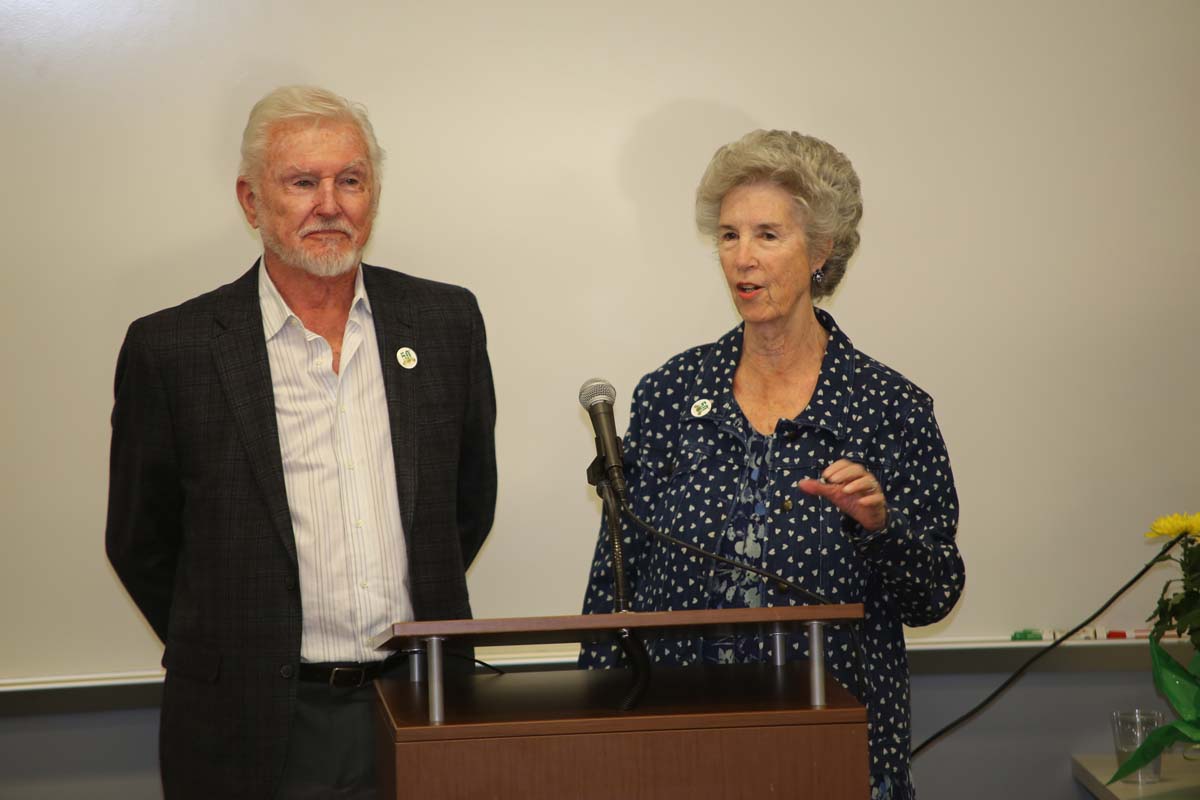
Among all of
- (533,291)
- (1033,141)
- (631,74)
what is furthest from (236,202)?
(1033,141)

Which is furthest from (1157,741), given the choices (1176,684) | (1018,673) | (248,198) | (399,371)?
(248,198)

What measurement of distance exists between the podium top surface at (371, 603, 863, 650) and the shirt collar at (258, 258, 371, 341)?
39.8 inches

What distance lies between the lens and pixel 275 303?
2.73m

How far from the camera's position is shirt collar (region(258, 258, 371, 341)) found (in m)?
2.70

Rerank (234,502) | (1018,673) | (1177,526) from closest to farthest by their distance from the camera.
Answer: (234,502)
(1177,526)
(1018,673)

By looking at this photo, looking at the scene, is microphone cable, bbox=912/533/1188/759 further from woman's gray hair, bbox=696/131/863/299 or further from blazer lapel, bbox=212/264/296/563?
blazer lapel, bbox=212/264/296/563

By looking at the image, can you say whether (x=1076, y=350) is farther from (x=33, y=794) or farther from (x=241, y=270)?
(x=33, y=794)

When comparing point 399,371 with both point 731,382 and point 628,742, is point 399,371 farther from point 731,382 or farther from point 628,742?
point 628,742

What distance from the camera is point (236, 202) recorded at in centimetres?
341

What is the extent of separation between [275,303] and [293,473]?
0.39m

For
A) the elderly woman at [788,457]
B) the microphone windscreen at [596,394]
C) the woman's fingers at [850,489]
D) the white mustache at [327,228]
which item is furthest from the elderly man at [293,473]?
the woman's fingers at [850,489]

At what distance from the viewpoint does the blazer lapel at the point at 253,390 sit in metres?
2.52

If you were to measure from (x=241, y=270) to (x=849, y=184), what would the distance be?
64.5 inches

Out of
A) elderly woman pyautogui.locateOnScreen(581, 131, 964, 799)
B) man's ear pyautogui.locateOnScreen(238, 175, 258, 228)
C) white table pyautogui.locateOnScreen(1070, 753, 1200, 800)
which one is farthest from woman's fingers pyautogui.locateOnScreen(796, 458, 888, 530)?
white table pyautogui.locateOnScreen(1070, 753, 1200, 800)
